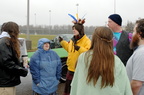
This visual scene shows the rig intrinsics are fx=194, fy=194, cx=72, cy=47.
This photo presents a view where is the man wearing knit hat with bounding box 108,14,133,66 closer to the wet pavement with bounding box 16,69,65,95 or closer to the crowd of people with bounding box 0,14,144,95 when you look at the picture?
the crowd of people with bounding box 0,14,144,95

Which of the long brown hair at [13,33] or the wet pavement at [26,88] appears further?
the wet pavement at [26,88]

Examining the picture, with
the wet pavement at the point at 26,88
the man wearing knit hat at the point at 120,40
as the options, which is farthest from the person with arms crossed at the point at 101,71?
the wet pavement at the point at 26,88

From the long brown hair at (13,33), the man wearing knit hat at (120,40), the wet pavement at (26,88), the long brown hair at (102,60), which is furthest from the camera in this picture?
the wet pavement at (26,88)

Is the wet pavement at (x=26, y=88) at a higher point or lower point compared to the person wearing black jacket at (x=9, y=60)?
lower

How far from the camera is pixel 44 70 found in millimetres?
3736

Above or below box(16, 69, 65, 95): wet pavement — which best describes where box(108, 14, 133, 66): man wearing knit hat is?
above

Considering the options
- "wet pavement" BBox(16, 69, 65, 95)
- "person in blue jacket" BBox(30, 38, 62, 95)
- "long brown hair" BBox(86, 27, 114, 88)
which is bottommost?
"wet pavement" BBox(16, 69, 65, 95)

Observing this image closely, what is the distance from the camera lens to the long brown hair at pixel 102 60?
→ 1.89 m

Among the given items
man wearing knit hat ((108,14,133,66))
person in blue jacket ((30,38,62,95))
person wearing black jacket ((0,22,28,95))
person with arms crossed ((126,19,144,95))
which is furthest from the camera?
person in blue jacket ((30,38,62,95))

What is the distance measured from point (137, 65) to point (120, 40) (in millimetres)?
1191

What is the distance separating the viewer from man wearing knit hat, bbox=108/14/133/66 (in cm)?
317

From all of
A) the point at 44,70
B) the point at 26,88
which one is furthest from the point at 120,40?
the point at 26,88

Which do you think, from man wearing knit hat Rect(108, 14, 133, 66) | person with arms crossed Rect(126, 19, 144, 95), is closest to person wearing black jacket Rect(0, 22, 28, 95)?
man wearing knit hat Rect(108, 14, 133, 66)

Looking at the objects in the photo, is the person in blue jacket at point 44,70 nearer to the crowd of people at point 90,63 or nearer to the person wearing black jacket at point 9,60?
the crowd of people at point 90,63
